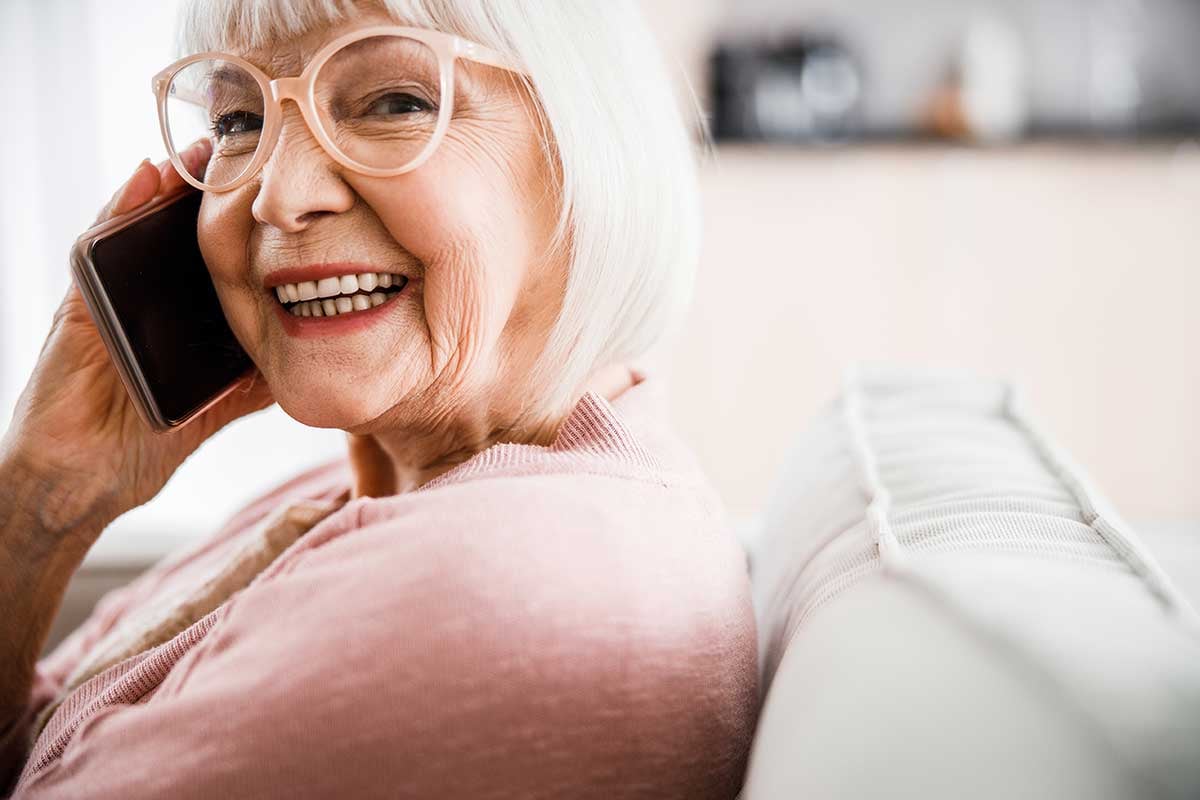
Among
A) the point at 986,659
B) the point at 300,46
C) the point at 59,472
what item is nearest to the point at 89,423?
the point at 59,472

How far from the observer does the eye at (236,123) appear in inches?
35.9

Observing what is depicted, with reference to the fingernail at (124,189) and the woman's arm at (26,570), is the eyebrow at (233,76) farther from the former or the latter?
the woman's arm at (26,570)

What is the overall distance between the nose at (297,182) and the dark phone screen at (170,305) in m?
0.22

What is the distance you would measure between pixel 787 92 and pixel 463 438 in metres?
2.66

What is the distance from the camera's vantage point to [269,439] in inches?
133

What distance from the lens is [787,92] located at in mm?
3311

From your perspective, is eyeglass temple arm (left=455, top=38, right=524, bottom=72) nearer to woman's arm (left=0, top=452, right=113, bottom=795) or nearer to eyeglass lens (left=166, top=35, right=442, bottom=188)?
eyeglass lens (left=166, top=35, right=442, bottom=188)

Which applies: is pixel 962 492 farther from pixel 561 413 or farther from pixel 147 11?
pixel 147 11

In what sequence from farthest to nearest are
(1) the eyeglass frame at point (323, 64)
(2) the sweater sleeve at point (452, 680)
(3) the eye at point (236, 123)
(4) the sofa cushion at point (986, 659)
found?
(3) the eye at point (236, 123)
(1) the eyeglass frame at point (323, 64)
(2) the sweater sleeve at point (452, 680)
(4) the sofa cushion at point (986, 659)

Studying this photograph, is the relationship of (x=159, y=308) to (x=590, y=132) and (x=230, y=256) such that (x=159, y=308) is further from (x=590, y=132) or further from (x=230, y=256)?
(x=590, y=132)

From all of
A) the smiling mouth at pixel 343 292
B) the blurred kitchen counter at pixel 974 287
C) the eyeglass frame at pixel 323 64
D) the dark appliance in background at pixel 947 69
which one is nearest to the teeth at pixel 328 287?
the smiling mouth at pixel 343 292

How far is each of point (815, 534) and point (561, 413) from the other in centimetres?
27

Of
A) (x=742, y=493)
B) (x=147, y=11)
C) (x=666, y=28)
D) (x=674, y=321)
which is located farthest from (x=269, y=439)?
(x=674, y=321)

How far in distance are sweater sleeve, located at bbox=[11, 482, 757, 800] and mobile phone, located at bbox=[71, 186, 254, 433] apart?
40cm
